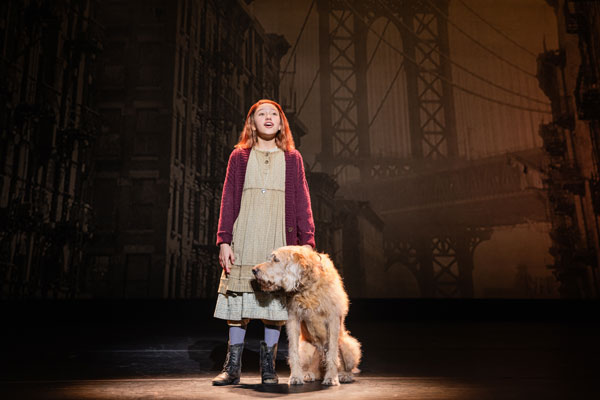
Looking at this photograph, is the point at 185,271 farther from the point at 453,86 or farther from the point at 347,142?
the point at 453,86

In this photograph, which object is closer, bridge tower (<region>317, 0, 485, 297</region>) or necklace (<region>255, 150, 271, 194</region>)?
necklace (<region>255, 150, 271, 194</region>)

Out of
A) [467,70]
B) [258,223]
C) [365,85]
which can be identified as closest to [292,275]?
[258,223]

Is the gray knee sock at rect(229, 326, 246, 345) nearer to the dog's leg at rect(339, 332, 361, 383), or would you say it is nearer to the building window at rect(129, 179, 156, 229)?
the dog's leg at rect(339, 332, 361, 383)

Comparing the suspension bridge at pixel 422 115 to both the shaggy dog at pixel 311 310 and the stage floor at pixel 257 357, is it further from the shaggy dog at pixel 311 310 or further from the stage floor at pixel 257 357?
the shaggy dog at pixel 311 310

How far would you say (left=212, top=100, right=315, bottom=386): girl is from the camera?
2121 mm

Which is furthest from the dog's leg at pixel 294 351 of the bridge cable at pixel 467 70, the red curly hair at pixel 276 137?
the bridge cable at pixel 467 70

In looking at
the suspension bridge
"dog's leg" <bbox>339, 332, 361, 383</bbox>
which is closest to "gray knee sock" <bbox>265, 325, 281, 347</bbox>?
"dog's leg" <bbox>339, 332, 361, 383</bbox>

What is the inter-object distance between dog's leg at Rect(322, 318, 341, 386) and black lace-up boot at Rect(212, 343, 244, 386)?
1.35 feet

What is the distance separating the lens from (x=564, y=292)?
6.82m

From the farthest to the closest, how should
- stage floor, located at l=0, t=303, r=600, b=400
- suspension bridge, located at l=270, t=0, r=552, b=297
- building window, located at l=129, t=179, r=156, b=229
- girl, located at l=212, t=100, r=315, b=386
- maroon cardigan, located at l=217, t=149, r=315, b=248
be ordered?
building window, located at l=129, t=179, r=156, b=229, suspension bridge, located at l=270, t=0, r=552, b=297, maroon cardigan, located at l=217, t=149, r=315, b=248, girl, located at l=212, t=100, r=315, b=386, stage floor, located at l=0, t=303, r=600, b=400

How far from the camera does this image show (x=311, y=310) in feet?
6.84

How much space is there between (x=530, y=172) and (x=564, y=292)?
195 cm

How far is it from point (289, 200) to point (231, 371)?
86cm

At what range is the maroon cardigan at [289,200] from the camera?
2234 mm
